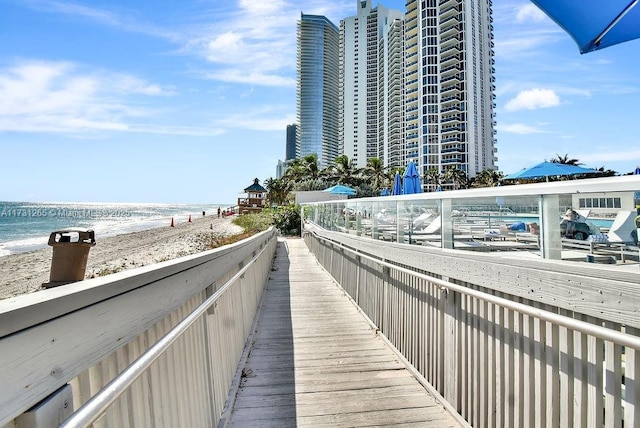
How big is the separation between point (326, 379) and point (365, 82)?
146619 millimetres

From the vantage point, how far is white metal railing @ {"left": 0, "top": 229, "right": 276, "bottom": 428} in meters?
0.87

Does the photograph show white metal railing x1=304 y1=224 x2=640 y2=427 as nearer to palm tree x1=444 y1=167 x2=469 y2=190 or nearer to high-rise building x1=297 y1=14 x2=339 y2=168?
palm tree x1=444 y1=167 x2=469 y2=190

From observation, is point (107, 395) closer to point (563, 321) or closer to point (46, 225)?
point (563, 321)

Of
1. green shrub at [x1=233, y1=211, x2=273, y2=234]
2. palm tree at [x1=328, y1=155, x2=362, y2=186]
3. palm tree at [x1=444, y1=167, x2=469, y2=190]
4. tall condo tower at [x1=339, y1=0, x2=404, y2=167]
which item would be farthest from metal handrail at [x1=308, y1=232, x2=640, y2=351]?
tall condo tower at [x1=339, y1=0, x2=404, y2=167]

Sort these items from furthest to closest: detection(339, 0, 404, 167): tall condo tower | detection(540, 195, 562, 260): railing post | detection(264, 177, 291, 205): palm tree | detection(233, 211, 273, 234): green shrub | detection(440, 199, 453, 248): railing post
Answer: detection(339, 0, 404, 167): tall condo tower
detection(264, 177, 291, 205): palm tree
detection(233, 211, 273, 234): green shrub
detection(440, 199, 453, 248): railing post
detection(540, 195, 562, 260): railing post

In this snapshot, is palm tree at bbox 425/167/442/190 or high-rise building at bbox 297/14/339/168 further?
high-rise building at bbox 297/14/339/168

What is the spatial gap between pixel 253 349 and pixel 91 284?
3.97 meters

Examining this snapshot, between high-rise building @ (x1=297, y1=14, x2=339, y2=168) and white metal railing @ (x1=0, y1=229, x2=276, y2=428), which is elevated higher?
high-rise building @ (x1=297, y1=14, x2=339, y2=168)

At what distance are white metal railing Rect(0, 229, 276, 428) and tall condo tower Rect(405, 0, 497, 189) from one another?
287ft

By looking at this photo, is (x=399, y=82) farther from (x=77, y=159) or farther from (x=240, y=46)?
(x=240, y=46)

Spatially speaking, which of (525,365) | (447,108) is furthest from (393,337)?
(447,108)

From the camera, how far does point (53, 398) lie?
973 mm

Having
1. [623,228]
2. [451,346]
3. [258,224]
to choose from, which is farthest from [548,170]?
[258,224]

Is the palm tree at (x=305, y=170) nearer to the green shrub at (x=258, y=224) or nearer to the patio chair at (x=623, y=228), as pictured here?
the green shrub at (x=258, y=224)
